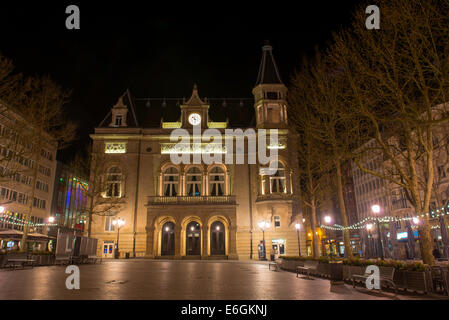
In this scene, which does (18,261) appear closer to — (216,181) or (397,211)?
(216,181)

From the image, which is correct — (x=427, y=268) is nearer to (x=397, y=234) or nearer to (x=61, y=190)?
(x=397, y=234)

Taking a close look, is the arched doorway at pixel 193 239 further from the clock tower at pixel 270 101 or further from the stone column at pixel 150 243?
the clock tower at pixel 270 101

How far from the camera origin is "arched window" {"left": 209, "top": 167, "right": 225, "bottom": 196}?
42875mm

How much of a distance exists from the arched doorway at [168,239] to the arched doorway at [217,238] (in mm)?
4996

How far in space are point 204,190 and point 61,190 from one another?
4027 centimetres

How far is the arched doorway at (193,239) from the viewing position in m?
41.2

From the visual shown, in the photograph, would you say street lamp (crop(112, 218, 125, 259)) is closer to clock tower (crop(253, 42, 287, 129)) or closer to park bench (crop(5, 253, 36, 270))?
park bench (crop(5, 253, 36, 270))

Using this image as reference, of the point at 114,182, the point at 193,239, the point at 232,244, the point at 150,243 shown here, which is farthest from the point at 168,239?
the point at 114,182

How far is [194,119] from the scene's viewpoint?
44625mm

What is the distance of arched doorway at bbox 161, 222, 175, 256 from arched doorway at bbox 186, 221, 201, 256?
1916 mm

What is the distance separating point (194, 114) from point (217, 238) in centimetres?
1717
